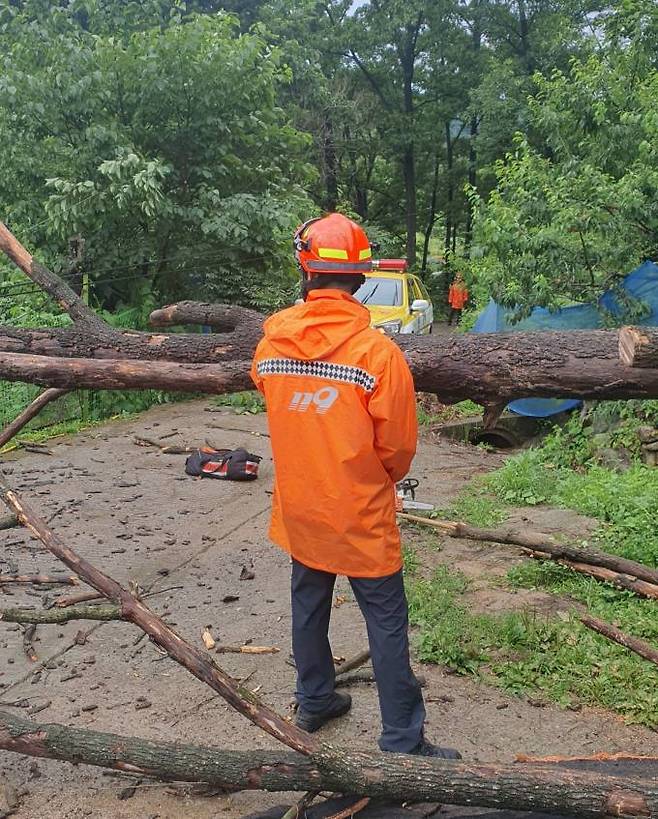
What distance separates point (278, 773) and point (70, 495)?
569 cm

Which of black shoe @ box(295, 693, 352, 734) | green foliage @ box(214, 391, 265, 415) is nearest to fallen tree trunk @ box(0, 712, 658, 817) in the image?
black shoe @ box(295, 693, 352, 734)

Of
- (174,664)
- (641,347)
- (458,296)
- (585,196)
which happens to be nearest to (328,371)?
(641,347)

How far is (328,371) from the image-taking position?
2.96 metres

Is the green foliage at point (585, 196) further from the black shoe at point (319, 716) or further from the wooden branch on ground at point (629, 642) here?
the black shoe at point (319, 716)

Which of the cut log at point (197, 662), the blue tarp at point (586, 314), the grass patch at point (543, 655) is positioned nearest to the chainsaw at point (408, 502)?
the blue tarp at point (586, 314)

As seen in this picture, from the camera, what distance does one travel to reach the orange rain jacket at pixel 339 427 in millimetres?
2938

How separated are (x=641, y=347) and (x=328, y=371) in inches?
48.7

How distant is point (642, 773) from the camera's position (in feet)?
9.71

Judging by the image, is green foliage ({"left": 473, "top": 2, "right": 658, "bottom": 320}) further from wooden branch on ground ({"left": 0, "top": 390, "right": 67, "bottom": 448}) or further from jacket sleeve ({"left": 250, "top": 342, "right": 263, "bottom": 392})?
jacket sleeve ({"left": 250, "top": 342, "right": 263, "bottom": 392})

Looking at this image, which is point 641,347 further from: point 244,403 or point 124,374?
point 244,403

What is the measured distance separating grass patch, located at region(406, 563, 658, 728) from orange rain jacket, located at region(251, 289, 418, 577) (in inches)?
59.4

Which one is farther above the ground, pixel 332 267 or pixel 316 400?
pixel 332 267

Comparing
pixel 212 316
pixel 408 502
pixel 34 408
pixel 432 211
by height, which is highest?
pixel 432 211

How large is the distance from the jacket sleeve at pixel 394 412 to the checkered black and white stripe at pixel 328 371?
47 millimetres
